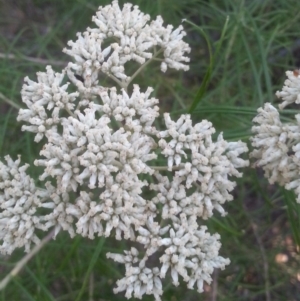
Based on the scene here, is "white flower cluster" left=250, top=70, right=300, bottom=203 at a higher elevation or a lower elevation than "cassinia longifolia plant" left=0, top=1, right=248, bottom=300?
higher

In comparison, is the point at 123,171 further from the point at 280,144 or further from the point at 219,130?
the point at 219,130

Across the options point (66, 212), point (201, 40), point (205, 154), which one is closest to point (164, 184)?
point (205, 154)

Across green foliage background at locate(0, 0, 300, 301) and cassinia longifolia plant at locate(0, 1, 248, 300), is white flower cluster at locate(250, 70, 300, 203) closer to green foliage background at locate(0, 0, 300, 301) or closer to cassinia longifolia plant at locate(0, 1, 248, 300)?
cassinia longifolia plant at locate(0, 1, 248, 300)

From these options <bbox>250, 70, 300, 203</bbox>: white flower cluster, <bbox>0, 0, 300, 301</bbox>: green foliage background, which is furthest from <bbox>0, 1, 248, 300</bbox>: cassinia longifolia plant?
<bbox>0, 0, 300, 301</bbox>: green foliage background

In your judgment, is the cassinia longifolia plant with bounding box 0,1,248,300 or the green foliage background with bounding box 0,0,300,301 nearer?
the cassinia longifolia plant with bounding box 0,1,248,300

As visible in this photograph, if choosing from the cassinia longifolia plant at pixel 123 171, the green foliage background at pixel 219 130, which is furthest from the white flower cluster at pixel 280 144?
the green foliage background at pixel 219 130

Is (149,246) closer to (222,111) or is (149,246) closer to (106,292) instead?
(222,111)
